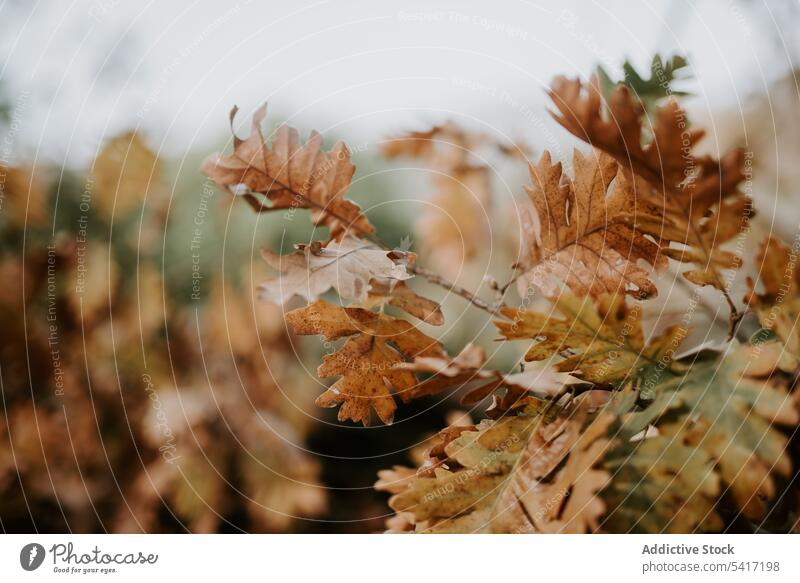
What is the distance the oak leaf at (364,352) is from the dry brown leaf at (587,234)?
7 centimetres

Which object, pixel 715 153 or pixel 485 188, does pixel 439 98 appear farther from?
pixel 715 153

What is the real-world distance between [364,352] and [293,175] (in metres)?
0.10

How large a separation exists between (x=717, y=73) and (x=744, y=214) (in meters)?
0.21

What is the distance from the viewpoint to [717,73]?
47 cm

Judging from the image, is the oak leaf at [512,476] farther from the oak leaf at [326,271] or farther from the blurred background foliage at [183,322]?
the blurred background foliage at [183,322]

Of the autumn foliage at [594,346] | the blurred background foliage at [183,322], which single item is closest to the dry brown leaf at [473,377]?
the autumn foliage at [594,346]

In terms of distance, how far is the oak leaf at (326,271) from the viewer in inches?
12.3

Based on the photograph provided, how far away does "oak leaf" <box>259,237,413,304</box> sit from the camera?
0.31 meters

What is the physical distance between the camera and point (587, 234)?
1.06 ft

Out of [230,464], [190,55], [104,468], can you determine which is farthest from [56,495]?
[190,55]
